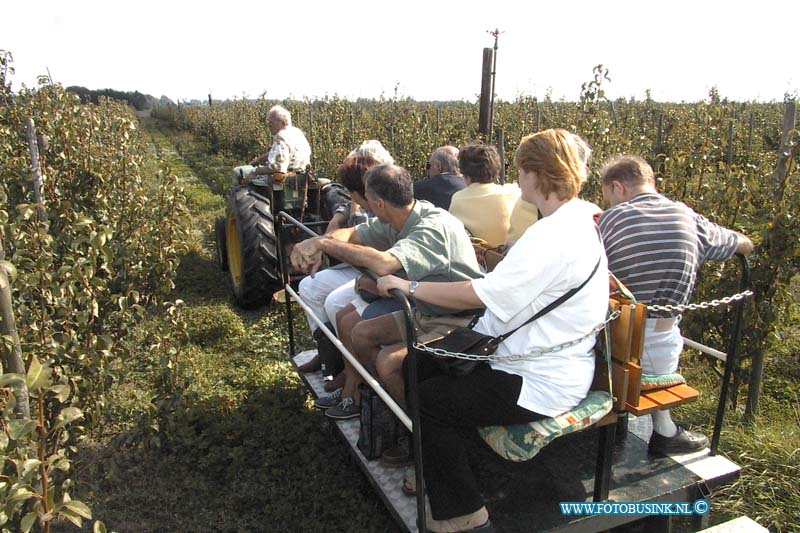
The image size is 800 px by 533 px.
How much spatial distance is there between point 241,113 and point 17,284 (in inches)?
759

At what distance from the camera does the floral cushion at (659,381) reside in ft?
8.02

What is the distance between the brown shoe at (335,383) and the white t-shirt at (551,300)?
4.69ft

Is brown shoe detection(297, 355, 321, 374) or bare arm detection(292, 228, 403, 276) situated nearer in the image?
bare arm detection(292, 228, 403, 276)

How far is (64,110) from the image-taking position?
5297 millimetres

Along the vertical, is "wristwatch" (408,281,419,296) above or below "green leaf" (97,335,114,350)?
above

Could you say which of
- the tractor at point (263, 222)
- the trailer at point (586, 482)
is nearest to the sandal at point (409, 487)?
the trailer at point (586, 482)

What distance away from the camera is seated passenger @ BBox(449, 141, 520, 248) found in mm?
3562

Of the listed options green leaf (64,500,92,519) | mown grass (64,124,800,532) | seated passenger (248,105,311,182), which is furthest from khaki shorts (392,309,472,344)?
seated passenger (248,105,311,182)

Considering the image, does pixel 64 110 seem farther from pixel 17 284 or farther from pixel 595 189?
pixel 595 189

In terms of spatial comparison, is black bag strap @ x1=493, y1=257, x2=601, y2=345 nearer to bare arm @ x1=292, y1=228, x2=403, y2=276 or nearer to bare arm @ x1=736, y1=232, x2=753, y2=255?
bare arm @ x1=292, y1=228, x2=403, y2=276

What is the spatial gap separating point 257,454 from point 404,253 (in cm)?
163

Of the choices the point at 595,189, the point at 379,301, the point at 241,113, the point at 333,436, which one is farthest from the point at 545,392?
the point at 241,113
